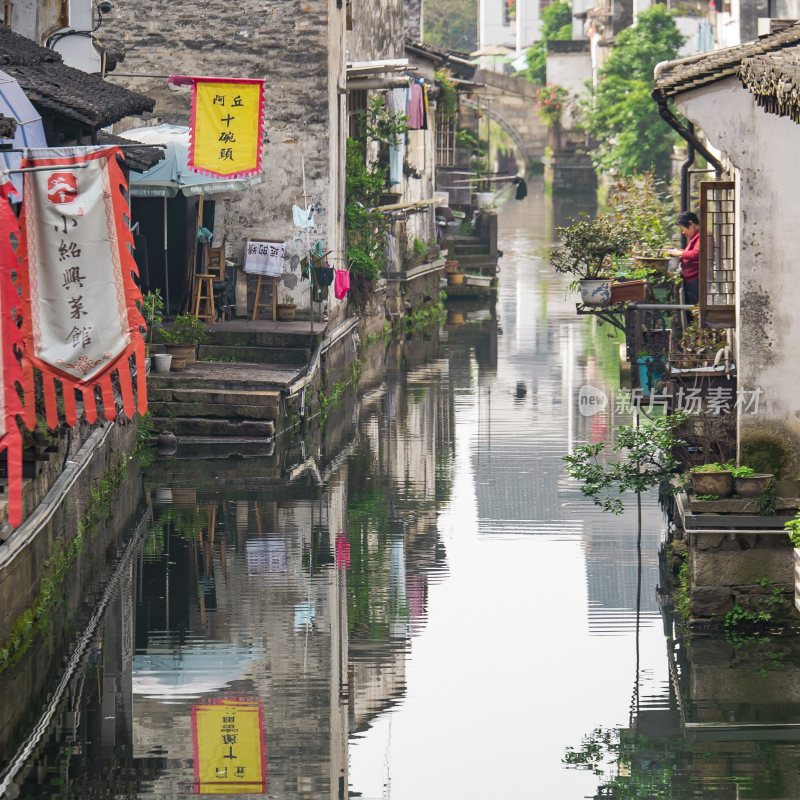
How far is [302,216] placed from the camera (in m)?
21.6

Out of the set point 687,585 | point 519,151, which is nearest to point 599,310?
point 687,585

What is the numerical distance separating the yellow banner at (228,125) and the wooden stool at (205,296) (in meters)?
2.21

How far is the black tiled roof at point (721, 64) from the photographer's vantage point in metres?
11.0

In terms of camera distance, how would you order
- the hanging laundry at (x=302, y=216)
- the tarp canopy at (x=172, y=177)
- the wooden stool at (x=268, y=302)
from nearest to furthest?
the tarp canopy at (x=172, y=177), the wooden stool at (x=268, y=302), the hanging laundry at (x=302, y=216)

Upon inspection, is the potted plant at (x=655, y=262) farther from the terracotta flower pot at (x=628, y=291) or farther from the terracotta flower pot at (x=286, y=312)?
the terracotta flower pot at (x=286, y=312)

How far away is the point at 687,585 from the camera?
38.7 ft

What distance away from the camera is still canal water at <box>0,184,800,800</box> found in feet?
29.8

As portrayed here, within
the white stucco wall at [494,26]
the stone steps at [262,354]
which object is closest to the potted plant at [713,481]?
the stone steps at [262,354]

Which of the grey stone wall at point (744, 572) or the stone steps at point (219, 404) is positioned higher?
the stone steps at point (219, 404)

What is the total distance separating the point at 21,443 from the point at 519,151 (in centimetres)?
6466

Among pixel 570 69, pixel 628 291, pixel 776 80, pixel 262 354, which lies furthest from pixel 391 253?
pixel 570 69

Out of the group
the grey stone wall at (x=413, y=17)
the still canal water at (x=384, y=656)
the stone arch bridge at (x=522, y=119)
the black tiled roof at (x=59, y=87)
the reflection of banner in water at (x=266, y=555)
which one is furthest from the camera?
the stone arch bridge at (x=522, y=119)

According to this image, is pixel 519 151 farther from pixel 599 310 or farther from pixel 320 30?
pixel 599 310

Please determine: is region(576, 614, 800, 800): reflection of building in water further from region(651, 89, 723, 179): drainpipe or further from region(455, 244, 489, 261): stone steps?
region(455, 244, 489, 261): stone steps
